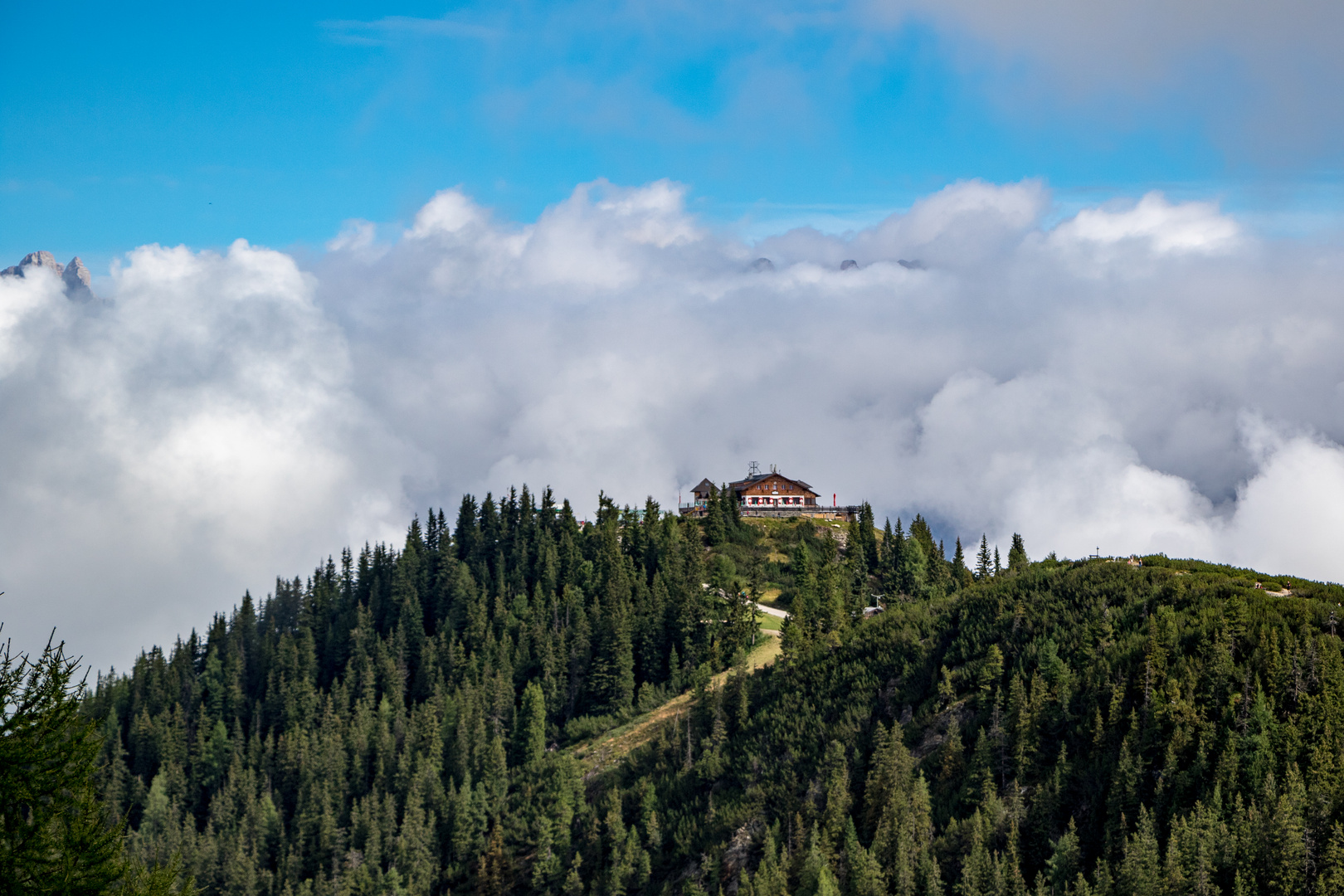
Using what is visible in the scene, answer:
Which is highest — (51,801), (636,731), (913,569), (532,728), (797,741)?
(913,569)

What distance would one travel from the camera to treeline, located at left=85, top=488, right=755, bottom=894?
141375 mm

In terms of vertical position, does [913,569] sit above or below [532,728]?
above

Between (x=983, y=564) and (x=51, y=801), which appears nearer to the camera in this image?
(x=51, y=801)

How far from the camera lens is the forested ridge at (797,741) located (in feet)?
297

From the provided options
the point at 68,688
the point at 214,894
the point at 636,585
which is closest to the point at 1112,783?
the point at 68,688

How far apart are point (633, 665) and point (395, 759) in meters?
36.1

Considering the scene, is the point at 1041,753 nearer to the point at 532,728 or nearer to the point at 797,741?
the point at 797,741

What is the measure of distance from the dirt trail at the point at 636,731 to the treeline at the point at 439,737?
2.84m

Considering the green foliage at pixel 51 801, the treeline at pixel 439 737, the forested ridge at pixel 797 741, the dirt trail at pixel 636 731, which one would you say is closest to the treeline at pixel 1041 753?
the forested ridge at pixel 797 741

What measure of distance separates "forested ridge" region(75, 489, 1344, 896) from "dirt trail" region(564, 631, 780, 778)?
7.91 feet

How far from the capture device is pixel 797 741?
12406cm

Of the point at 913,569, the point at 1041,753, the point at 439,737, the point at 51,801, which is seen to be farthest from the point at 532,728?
the point at 51,801

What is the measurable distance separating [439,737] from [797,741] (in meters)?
58.5

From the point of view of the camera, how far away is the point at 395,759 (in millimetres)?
160750
